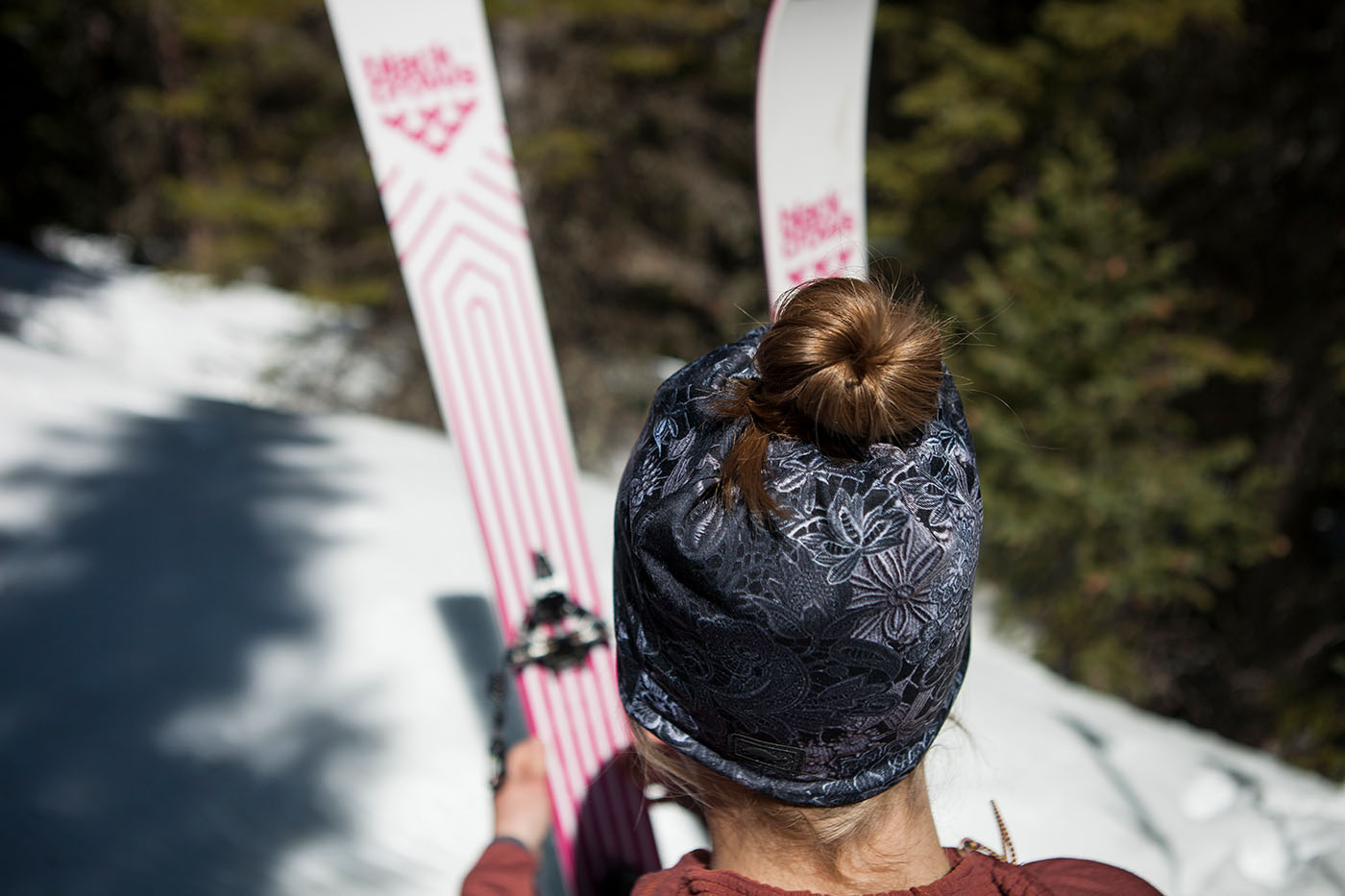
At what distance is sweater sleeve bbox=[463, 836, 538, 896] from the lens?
1.09 m

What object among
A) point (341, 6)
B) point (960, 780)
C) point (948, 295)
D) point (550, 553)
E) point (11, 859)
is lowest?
point (960, 780)

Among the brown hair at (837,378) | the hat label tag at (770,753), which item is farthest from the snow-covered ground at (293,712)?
the brown hair at (837,378)

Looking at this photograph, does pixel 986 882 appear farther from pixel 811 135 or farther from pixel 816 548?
pixel 811 135

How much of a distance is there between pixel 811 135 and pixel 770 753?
6.60 ft

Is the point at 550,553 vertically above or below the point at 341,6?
below

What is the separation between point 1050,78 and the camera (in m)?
5.91

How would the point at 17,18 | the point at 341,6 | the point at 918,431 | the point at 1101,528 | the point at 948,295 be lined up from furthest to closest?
the point at 17,18 < the point at 948,295 < the point at 1101,528 < the point at 341,6 < the point at 918,431

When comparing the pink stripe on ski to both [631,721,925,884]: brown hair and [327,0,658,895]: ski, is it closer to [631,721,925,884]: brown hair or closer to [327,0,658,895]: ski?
[327,0,658,895]: ski

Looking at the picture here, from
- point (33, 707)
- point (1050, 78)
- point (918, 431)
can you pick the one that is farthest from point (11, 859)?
point (1050, 78)

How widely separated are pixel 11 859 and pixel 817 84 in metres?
2.73

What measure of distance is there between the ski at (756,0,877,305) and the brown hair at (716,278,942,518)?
5.07 feet

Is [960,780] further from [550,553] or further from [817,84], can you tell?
[817,84]

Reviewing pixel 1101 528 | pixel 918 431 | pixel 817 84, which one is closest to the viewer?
pixel 918 431

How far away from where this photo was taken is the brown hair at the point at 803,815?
88 centimetres
